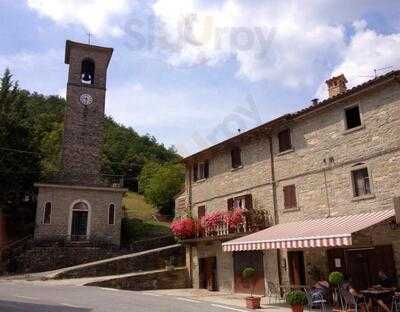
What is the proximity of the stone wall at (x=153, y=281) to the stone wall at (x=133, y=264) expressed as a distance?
2.98 meters

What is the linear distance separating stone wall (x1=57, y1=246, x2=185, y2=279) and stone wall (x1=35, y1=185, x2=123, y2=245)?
6772 mm

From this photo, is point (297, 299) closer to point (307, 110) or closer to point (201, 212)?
point (307, 110)

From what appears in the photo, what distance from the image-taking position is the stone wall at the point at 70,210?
32.2 meters

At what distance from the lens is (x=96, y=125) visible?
124ft

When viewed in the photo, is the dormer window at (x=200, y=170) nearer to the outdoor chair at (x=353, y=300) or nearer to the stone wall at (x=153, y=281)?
the stone wall at (x=153, y=281)

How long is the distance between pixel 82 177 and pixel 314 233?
2498 centimetres

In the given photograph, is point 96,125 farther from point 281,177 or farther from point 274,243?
point 274,243

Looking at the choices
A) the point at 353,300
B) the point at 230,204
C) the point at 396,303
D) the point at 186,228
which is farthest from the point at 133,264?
the point at 396,303

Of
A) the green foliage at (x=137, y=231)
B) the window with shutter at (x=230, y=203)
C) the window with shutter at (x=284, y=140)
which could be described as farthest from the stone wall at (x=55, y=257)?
the window with shutter at (x=284, y=140)

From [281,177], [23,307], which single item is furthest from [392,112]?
[23,307]

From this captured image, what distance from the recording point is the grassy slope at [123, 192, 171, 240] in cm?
3831

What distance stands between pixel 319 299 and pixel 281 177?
262 inches

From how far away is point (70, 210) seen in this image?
33.0 metres

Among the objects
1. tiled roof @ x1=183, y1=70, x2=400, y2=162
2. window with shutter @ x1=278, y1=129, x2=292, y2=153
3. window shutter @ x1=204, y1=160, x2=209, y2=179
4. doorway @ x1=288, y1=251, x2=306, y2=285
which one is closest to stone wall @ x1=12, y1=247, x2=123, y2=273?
window shutter @ x1=204, y1=160, x2=209, y2=179
